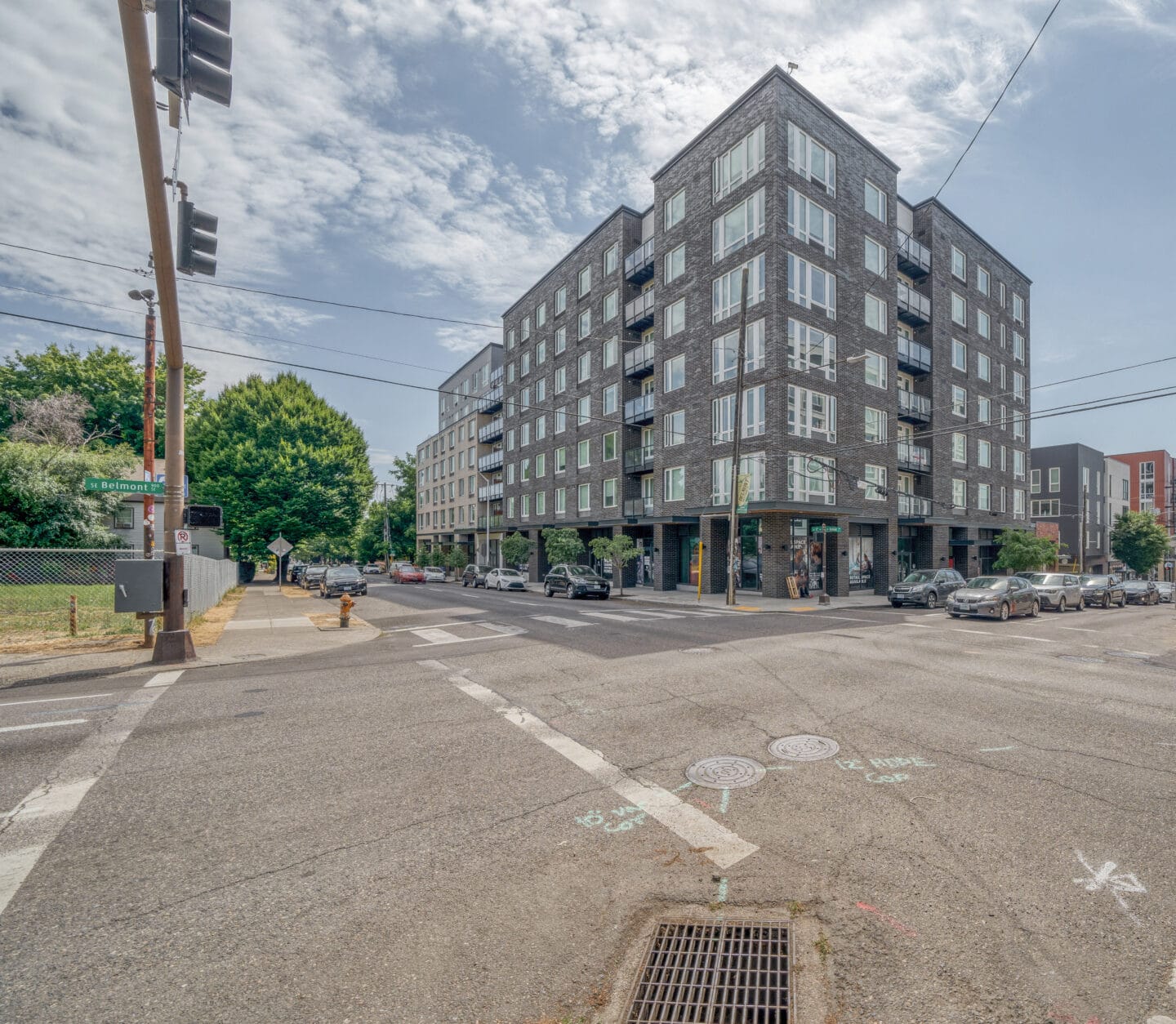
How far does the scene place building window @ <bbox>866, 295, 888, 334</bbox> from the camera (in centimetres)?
3114

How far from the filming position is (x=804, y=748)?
19.5 ft

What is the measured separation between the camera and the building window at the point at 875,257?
31.3 meters

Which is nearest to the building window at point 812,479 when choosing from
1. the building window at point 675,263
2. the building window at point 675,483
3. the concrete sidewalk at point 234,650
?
the building window at point 675,483

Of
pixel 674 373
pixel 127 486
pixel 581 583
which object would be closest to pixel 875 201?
pixel 674 373

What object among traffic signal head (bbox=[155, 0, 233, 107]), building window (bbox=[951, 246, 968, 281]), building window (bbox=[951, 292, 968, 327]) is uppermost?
building window (bbox=[951, 246, 968, 281])

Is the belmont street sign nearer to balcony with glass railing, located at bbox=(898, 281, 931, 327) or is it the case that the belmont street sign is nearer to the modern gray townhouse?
the modern gray townhouse

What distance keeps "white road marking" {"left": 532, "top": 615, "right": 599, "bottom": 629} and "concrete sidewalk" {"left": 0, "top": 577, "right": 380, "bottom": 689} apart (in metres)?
4.61

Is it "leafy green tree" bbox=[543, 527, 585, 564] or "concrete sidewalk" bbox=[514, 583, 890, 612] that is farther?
"leafy green tree" bbox=[543, 527, 585, 564]

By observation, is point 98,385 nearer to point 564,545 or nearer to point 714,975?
point 564,545

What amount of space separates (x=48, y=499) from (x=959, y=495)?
1799 inches

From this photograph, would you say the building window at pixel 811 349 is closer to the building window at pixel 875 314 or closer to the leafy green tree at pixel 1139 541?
the building window at pixel 875 314

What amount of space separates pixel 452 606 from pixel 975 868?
21.3 m

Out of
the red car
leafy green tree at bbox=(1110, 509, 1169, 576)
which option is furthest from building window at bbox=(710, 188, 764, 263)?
leafy green tree at bbox=(1110, 509, 1169, 576)

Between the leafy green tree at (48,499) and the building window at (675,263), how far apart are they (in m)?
28.3
